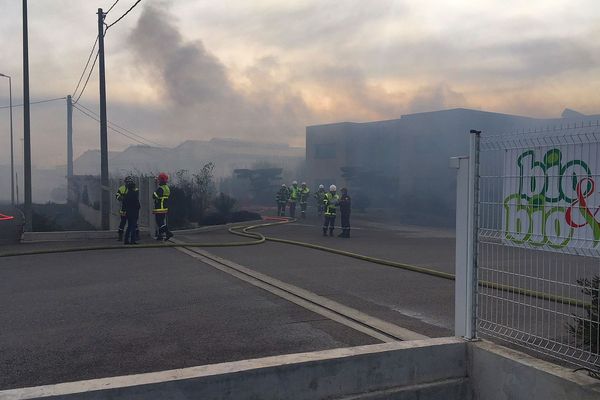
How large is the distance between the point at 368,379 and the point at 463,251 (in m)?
1.14

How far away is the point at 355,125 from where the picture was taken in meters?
35.3

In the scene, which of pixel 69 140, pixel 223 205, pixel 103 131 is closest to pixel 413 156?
pixel 223 205

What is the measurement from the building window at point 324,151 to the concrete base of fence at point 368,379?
33.3 meters

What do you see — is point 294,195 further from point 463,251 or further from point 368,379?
point 368,379

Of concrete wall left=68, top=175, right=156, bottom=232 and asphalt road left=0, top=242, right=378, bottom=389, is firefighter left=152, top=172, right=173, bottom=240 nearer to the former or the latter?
concrete wall left=68, top=175, right=156, bottom=232

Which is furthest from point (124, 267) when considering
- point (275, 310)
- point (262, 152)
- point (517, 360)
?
point (262, 152)

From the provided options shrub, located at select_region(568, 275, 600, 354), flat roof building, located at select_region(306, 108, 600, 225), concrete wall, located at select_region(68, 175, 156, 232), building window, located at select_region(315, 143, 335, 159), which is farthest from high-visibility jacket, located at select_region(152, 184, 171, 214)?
building window, located at select_region(315, 143, 335, 159)

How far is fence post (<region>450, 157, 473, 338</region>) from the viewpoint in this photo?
3842mm

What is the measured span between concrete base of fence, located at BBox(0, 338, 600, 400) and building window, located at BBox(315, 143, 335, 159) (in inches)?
1311

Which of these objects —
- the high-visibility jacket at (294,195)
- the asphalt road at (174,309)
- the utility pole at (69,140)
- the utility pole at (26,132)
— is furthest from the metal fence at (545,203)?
the utility pole at (69,140)

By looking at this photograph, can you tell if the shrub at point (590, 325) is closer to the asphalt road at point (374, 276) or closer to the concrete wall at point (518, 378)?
the concrete wall at point (518, 378)

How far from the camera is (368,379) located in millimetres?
3506

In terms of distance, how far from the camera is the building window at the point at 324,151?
1465 inches

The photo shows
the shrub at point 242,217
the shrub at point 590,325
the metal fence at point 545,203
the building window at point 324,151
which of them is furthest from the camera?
the building window at point 324,151
